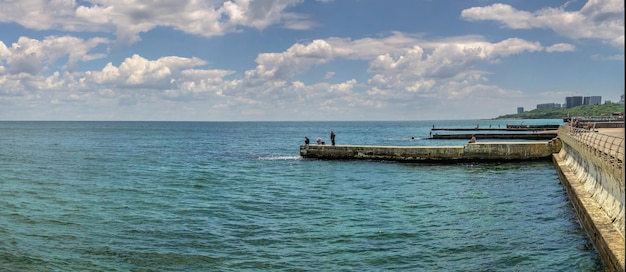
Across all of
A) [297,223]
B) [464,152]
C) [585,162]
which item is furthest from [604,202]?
[464,152]

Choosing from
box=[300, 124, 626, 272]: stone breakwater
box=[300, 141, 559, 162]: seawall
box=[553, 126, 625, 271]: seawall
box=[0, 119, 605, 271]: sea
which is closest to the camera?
box=[553, 126, 625, 271]: seawall

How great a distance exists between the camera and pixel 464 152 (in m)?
40.0

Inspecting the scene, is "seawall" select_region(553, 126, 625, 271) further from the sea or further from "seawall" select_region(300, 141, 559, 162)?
"seawall" select_region(300, 141, 559, 162)

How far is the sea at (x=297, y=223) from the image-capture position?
1384 cm

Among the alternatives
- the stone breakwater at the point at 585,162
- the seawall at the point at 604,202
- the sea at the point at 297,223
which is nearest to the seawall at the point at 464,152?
the stone breakwater at the point at 585,162

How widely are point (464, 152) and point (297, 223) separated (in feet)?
80.5

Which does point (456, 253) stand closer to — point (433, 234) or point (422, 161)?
point (433, 234)

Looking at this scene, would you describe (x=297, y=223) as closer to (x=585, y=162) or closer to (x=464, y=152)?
(x=585, y=162)

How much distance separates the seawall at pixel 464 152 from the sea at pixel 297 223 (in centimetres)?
367

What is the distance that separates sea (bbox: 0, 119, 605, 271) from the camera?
45.4 ft

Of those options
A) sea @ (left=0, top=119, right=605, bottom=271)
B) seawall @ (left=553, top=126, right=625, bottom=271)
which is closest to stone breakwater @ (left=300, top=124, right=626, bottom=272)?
seawall @ (left=553, top=126, right=625, bottom=271)

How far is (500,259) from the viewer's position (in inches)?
540

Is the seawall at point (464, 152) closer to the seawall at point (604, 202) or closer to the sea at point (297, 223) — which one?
the sea at point (297, 223)

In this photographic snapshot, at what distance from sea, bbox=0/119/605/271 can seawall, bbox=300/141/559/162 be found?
12.0 feet
